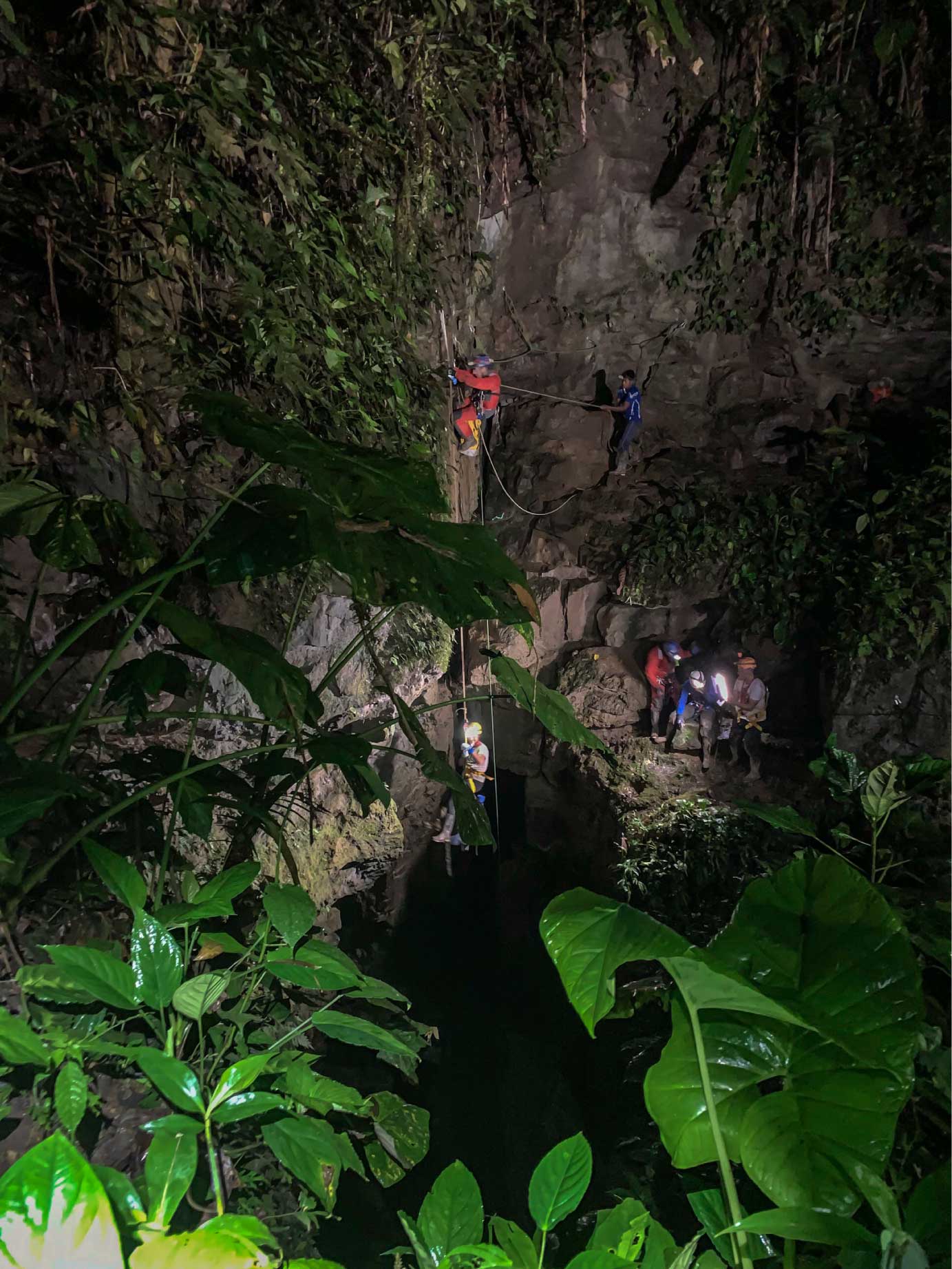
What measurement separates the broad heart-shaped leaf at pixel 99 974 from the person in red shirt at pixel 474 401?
4.10m

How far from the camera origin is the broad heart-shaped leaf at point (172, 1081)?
56 centimetres

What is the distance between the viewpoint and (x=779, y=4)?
3719mm

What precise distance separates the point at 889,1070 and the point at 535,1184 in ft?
1.17

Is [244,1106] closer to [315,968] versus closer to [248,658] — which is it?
[315,968]

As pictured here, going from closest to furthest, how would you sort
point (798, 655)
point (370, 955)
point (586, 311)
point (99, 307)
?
point (99, 307), point (370, 955), point (798, 655), point (586, 311)

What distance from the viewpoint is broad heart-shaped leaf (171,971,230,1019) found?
656 mm

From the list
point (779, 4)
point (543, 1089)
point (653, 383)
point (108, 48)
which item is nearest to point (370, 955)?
point (543, 1089)

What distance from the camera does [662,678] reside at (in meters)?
5.22

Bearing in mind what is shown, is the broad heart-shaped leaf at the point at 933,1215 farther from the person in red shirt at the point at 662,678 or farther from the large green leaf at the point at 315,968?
the person in red shirt at the point at 662,678

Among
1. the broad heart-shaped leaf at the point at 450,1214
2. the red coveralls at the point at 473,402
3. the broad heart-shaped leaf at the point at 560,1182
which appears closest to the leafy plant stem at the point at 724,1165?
the broad heart-shaped leaf at the point at 560,1182

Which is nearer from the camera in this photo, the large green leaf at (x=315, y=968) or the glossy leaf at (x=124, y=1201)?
the glossy leaf at (x=124, y=1201)

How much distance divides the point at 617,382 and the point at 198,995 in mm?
5914

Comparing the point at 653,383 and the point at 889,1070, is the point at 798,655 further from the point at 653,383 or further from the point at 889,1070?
the point at 889,1070

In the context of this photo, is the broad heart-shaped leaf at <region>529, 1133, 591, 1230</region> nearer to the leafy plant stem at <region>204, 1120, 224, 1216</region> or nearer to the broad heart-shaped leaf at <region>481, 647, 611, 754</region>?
the leafy plant stem at <region>204, 1120, 224, 1216</region>
